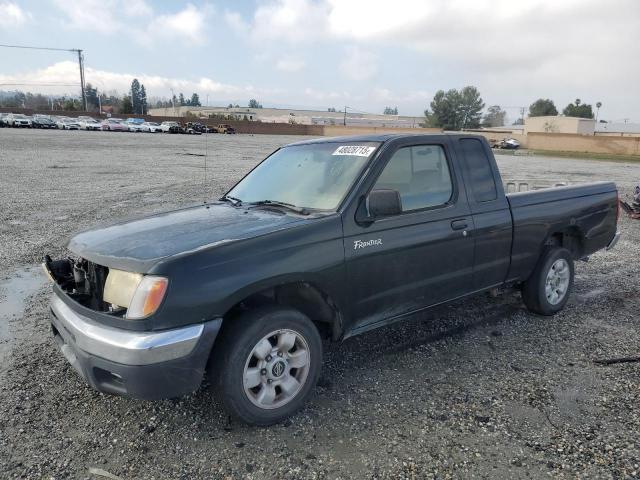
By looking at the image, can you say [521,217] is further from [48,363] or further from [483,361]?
[48,363]

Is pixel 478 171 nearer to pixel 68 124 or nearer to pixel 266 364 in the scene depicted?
pixel 266 364

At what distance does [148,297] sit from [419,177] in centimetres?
235

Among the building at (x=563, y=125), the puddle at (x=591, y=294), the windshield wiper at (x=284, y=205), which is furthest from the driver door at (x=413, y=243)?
the building at (x=563, y=125)

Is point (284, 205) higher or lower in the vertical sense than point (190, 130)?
lower

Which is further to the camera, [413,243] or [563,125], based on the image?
[563,125]

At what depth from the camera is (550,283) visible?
17.0ft

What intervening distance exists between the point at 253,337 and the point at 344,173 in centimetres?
147

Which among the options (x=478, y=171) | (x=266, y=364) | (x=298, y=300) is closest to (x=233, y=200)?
(x=298, y=300)

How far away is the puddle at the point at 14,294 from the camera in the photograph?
4.47 metres

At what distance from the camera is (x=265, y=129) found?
259ft

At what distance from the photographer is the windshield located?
3740mm

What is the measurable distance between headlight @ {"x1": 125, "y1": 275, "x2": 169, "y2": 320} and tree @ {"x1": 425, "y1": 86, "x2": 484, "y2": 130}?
103883mm

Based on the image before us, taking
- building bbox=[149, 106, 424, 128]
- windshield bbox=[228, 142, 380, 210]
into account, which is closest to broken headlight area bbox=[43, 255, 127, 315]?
windshield bbox=[228, 142, 380, 210]

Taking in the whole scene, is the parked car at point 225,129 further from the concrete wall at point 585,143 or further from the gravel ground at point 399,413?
the gravel ground at point 399,413
